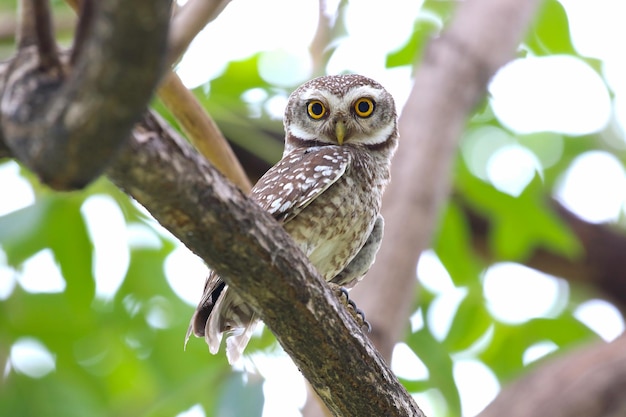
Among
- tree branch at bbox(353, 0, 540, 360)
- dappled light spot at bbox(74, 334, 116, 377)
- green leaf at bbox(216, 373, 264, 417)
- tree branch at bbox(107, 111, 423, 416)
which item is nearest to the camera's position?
tree branch at bbox(107, 111, 423, 416)

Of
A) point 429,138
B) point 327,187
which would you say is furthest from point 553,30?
point 327,187

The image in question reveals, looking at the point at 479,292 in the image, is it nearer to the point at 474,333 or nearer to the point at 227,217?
the point at 474,333

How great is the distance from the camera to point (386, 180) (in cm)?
398

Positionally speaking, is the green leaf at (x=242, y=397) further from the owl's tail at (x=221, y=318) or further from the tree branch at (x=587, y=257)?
the tree branch at (x=587, y=257)

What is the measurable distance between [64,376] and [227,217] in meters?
2.69

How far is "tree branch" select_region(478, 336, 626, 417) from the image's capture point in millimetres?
4758

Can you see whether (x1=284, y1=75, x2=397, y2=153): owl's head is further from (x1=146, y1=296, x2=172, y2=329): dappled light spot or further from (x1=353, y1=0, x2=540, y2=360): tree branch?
(x1=146, y1=296, x2=172, y2=329): dappled light spot

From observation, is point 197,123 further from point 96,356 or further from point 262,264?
point 96,356

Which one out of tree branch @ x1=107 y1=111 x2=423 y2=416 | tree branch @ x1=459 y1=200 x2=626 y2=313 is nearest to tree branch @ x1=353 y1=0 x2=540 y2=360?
tree branch @ x1=459 y1=200 x2=626 y2=313

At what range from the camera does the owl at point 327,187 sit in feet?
11.0

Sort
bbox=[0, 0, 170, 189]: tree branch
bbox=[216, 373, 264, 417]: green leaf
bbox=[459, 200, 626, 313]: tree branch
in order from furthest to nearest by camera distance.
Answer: bbox=[459, 200, 626, 313]: tree branch → bbox=[216, 373, 264, 417]: green leaf → bbox=[0, 0, 170, 189]: tree branch

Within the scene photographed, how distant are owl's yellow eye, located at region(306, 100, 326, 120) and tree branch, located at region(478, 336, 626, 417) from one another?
6.41ft

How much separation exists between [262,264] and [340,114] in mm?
2200

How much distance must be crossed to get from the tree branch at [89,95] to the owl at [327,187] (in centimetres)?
166
